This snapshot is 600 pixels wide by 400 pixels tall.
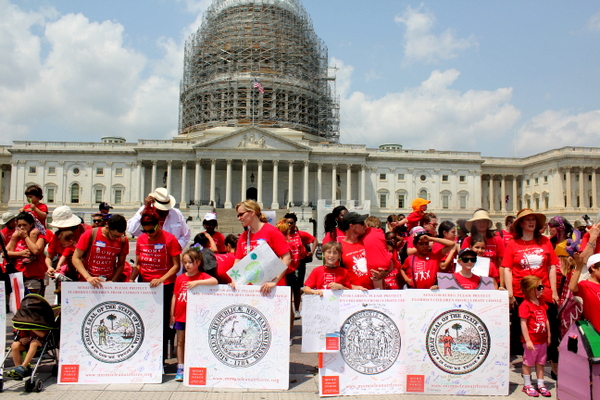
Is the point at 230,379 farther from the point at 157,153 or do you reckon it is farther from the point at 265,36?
the point at 265,36

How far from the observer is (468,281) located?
697 cm

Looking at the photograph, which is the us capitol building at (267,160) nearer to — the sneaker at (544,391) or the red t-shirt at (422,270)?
the red t-shirt at (422,270)

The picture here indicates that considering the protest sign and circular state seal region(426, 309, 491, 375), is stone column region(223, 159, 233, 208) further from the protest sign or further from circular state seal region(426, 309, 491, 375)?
circular state seal region(426, 309, 491, 375)

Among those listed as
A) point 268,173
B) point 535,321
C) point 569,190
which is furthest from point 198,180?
point 535,321

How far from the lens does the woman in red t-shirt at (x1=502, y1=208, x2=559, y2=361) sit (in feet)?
22.8

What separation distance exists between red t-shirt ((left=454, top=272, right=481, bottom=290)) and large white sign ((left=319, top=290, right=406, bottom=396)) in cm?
118

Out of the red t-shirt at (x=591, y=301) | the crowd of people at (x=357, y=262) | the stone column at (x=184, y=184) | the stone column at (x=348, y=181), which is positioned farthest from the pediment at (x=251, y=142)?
the red t-shirt at (x=591, y=301)

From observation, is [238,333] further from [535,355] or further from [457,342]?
[535,355]

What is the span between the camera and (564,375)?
225 inches

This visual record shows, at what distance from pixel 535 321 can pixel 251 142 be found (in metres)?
50.5

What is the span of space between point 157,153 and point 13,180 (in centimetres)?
1840

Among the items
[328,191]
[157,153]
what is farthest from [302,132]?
[157,153]

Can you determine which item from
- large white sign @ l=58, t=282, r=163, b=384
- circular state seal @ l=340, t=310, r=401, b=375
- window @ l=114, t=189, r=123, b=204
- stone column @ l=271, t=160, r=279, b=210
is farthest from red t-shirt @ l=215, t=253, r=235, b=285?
window @ l=114, t=189, r=123, b=204

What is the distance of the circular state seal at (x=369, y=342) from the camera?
6.22 meters
